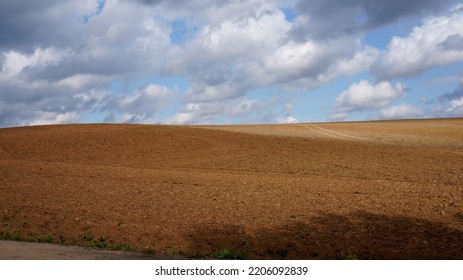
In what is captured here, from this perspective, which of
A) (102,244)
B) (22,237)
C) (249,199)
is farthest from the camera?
(249,199)

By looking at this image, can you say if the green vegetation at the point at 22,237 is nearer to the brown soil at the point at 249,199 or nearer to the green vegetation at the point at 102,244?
the brown soil at the point at 249,199

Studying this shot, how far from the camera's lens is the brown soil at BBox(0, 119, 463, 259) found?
1345 cm

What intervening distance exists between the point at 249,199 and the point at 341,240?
5.02m

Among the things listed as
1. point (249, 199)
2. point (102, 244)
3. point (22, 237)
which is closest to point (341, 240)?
point (249, 199)

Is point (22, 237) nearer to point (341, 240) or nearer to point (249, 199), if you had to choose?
point (249, 199)

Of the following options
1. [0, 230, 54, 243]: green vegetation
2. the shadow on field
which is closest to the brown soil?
the shadow on field

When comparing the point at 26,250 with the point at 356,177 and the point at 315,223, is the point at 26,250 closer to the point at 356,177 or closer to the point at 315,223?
the point at 315,223

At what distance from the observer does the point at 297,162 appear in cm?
2727

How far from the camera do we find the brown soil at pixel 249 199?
1345cm

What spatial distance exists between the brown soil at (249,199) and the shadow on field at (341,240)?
0.03m

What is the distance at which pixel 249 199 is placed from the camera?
59.0ft

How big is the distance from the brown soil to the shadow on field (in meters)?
0.03

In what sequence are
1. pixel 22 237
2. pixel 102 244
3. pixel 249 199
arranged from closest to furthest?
pixel 102 244 < pixel 22 237 < pixel 249 199

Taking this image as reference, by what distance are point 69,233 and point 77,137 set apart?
23.0m
